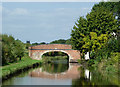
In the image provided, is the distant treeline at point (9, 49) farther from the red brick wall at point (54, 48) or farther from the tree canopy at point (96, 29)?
the red brick wall at point (54, 48)

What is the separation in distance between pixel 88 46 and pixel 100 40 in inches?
68.2

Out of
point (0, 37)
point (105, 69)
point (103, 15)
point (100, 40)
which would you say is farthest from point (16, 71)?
point (103, 15)

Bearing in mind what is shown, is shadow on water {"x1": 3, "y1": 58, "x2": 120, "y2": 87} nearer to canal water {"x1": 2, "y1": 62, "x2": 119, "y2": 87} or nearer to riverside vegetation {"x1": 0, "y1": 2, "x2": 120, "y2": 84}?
canal water {"x1": 2, "y1": 62, "x2": 119, "y2": 87}

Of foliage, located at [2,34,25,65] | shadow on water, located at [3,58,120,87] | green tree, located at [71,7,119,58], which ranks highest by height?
green tree, located at [71,7,119,58]

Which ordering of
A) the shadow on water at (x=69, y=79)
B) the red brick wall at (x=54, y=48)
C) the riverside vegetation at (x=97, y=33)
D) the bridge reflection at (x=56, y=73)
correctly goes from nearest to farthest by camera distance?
the shadow on water at (x=69, y=79), the bridge reflection at (x=56, y=73), the riverside vegetation at (x=97, y=33), the red brick wall at (x=54, y=48)

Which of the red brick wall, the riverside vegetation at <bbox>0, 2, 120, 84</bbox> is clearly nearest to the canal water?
the riverside vegetation at <bbox>0, 2, 120, 84</bbox>

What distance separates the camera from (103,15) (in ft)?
97.0

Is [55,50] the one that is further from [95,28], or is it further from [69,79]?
[69,79]

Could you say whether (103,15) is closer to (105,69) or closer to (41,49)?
(105,69)

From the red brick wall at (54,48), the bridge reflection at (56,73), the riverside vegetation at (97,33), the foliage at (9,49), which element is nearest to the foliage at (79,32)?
the riverside vegetation at (97,33)

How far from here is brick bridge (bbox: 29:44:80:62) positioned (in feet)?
147

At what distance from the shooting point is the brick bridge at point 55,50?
147ft

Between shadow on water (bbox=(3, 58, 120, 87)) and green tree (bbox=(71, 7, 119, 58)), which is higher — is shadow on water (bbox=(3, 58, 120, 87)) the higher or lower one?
the lower one

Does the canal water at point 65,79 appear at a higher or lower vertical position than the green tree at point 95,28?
lower
